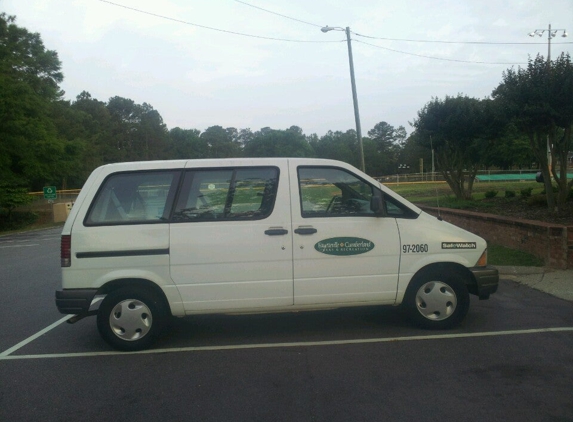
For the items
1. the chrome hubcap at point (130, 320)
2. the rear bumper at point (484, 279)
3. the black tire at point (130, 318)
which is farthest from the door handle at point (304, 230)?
the rear bumper at point (484, 279)

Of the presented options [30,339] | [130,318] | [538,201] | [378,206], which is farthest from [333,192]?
[538,201]

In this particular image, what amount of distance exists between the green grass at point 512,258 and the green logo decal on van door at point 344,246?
466 centimetres

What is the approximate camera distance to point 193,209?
5695 millimetres

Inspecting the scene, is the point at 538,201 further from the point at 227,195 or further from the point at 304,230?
the point at 227,195

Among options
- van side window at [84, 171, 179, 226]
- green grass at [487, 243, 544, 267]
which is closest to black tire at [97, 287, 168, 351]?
van side window at [84, 171, 179, 226]

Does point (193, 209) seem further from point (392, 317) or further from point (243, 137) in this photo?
point (243, 137)

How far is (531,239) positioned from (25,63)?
47.6 m

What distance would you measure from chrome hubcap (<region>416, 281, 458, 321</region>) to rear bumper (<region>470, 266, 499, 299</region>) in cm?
30

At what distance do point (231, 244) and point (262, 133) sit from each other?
18424 mm

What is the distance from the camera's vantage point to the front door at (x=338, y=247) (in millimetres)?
5711

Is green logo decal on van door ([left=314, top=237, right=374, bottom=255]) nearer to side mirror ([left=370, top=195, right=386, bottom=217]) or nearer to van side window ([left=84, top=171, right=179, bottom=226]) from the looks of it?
side mirror ([left=370, top=195, right=386, bottom=217])

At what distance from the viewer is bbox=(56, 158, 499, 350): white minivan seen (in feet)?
18.2

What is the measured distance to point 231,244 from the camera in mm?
5582

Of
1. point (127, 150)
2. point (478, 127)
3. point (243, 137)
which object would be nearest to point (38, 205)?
point (127, 150)
